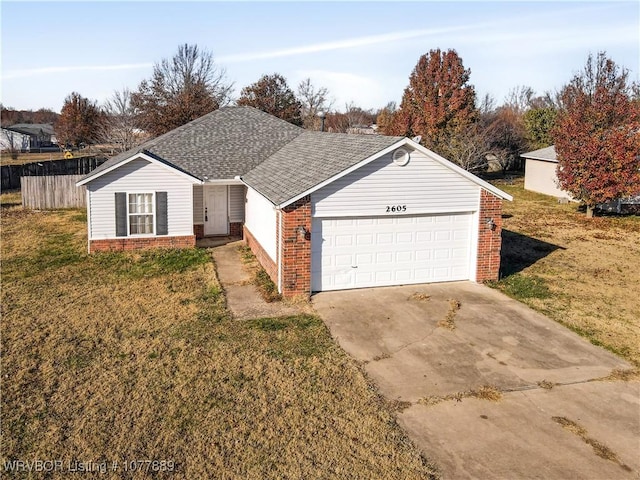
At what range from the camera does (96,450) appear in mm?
7047

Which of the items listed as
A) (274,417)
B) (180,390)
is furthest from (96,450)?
(274,417)

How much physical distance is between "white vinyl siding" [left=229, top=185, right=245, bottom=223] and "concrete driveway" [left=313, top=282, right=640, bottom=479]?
329 inches

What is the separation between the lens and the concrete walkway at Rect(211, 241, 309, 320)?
12.5 meters

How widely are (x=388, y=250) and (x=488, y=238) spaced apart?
9.62 ft

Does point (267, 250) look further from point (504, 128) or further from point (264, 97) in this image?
point (504, 128)

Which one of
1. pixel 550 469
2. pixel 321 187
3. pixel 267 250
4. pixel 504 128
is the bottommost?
pixel 550 469

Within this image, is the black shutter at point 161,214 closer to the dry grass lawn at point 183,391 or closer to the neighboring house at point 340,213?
the neighboring house at point 340,213

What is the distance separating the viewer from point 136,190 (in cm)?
1834

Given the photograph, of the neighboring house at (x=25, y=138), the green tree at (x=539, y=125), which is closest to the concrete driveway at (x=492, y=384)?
the green tree at (x=539, y=125)

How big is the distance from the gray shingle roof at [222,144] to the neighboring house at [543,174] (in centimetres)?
1860

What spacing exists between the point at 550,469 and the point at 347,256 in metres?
8.06

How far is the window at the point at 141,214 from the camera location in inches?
729

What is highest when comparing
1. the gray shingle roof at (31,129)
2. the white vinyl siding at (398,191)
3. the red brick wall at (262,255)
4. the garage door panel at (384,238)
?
the gray shingle roof at (31,129)

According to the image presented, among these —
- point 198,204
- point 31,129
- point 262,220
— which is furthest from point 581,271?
point 31,129
